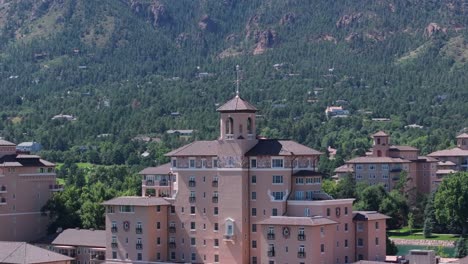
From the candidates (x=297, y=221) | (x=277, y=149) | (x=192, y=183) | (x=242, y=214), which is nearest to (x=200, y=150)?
(x=192, y=183)

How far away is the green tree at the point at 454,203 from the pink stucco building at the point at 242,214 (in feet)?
91.1

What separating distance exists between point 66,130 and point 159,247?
98.4 metres

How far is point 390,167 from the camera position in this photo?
12212 centimetres

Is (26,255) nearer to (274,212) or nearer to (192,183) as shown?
(192,183)

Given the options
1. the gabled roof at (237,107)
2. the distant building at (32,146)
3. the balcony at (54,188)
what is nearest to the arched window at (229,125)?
the gabled roof at (237,107)

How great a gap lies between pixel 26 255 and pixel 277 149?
1669cm

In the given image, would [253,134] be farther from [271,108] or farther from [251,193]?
[271,108]

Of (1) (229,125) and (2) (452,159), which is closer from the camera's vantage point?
(1) (229,125)

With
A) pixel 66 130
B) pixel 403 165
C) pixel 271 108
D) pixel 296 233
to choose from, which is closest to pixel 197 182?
pixel 296 233

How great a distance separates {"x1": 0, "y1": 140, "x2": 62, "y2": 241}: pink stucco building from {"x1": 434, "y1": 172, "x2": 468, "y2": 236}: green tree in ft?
111

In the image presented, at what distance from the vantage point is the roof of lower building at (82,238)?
82.0 m

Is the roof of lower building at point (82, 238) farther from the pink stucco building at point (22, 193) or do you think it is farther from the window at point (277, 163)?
the window at point (277, 163)

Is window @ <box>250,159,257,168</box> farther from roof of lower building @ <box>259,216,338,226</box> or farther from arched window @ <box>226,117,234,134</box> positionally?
roof of lower building @ <box>259,216,338,226</box>

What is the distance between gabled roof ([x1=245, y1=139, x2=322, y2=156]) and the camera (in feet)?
243
